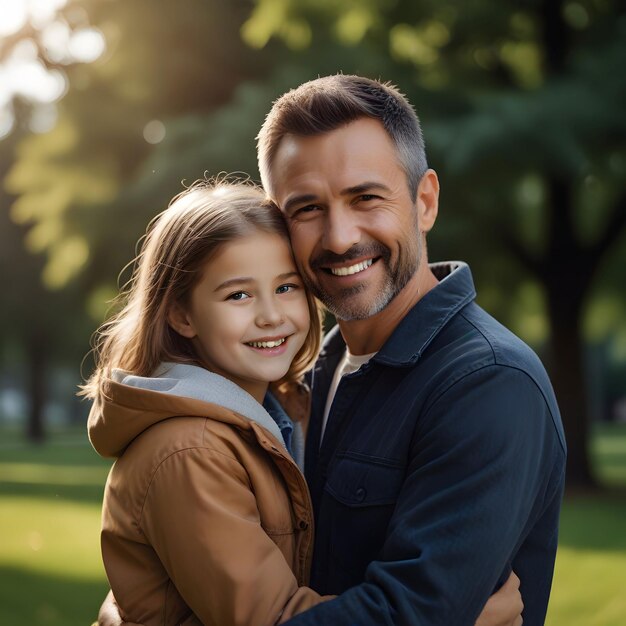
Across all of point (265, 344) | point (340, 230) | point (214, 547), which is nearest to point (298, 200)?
point (340, 230)

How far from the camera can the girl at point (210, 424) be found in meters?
2.58

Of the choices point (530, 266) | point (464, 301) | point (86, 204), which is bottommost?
point (530, 266)

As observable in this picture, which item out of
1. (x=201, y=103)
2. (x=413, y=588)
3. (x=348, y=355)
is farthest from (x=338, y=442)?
(x=201, y=103)

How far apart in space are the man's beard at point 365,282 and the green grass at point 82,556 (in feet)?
15.8

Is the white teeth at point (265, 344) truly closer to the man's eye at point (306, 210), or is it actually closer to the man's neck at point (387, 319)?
the man's neck at point (387, 319)

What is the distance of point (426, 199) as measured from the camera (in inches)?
137

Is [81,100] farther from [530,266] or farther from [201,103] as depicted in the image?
[530,266]

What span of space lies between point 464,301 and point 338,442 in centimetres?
62

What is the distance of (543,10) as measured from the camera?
13789 millimetres

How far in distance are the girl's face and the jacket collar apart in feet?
1.23

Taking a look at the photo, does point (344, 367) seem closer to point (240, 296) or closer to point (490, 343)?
point (240, 296)

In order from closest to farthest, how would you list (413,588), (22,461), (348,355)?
(413,588) → (348,355) → (22,461)

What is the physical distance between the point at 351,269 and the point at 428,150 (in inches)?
346

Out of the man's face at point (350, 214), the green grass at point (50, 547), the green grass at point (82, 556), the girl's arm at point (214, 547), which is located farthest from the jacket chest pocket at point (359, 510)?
the green grass at point (50, 547)
